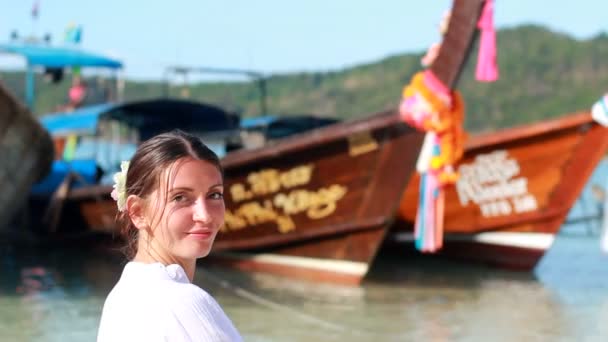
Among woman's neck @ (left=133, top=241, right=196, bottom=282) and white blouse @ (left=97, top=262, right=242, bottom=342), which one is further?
woman's neck @ (left=133, top=241, right=196, bottom=282)

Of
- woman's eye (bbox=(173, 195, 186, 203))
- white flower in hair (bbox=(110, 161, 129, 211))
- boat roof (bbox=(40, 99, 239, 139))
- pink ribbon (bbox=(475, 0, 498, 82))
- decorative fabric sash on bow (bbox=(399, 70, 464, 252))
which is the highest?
woman's eye (bbox=(173, 195, 186, 203))

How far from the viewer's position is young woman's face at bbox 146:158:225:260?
55.5 inches

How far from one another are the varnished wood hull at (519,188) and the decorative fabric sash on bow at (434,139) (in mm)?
1355

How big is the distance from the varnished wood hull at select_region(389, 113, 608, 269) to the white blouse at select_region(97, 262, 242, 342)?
19.4 ft

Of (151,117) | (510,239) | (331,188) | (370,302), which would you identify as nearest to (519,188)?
(510,239)

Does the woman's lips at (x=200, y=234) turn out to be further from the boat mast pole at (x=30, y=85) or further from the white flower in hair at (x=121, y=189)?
the boat mast pole at (x=30, y=85)

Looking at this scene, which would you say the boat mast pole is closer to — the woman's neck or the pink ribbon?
the pink ribbon

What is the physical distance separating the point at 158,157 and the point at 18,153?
6.28 meters

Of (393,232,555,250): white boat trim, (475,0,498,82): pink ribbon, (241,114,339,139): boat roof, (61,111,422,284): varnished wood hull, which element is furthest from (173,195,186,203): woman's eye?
(241,114,339,139): boat roof

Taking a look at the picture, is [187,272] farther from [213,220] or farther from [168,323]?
[168,323]

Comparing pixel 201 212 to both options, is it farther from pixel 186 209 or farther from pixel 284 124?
pixel 284 124

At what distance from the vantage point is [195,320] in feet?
4.13

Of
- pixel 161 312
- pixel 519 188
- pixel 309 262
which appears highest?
pixel 161 312

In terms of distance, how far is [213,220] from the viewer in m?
1.42
